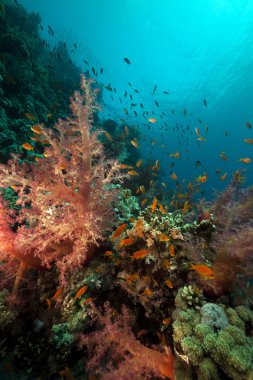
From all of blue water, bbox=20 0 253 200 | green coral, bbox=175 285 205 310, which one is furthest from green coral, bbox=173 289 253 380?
blue water, bbox=20 0 253 200

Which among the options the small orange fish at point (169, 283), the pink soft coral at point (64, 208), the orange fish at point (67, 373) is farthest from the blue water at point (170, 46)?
the orange fish at point (67, 373)

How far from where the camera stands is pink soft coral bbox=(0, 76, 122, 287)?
144 inches

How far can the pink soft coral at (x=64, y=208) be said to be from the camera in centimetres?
365

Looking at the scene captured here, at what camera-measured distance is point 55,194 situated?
3.72m

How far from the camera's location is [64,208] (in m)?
3.79

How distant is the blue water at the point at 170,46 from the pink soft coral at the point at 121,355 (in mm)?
26522

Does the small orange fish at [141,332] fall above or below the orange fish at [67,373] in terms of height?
above

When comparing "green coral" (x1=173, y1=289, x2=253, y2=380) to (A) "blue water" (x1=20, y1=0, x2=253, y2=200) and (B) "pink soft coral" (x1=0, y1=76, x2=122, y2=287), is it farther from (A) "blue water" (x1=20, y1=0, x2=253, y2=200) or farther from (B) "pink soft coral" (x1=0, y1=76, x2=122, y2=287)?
(A) "blue water" (x1=20, y1=0, x2=253, y2=200)

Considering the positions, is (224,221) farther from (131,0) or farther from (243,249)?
(131,0)

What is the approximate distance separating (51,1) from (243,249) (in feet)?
153

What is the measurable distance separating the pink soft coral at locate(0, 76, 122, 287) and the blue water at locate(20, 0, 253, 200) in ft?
82.9

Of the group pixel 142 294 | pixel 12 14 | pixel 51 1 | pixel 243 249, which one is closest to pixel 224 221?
pixel 243 249

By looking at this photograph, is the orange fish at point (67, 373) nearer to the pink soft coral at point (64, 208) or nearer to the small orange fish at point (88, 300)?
the small orange fish at point (88, 300)

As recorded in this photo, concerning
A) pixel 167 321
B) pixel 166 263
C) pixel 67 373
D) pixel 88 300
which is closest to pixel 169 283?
pixel 166 263
